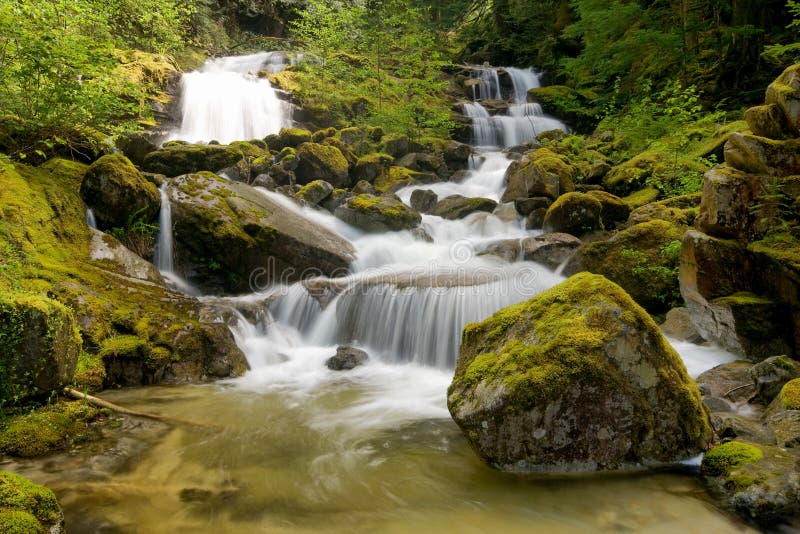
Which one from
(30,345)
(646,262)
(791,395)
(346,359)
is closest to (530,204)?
(646,262)

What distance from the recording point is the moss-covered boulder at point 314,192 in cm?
1261

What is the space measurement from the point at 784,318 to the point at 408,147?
14.0m

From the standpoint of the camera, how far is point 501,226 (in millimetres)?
12203

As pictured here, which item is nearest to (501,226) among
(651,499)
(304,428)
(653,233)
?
(653,233)

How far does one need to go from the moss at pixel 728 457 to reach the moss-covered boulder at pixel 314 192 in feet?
35.7

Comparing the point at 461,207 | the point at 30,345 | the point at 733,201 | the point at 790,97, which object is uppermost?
the point at 790,97

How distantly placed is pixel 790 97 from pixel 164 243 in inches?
426

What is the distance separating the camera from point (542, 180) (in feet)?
40.0

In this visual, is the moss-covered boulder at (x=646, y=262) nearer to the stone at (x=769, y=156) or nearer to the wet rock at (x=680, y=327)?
the wet rock at (x=680, y=327)

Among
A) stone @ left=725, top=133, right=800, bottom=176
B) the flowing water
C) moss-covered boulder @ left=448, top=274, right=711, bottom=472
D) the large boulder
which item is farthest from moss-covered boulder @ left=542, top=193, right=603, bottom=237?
moss-covered boulder @ left=448, top=274, right=711, bottom=472

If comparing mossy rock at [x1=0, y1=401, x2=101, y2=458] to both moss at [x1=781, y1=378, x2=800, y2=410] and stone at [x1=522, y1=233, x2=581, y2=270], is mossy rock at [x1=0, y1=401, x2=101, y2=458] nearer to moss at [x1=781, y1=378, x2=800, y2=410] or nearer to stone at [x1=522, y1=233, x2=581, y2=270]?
moss at [x1=781, y1=378, x2=800, y2=410]

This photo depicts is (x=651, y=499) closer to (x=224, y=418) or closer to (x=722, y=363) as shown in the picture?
(x=722, y=363)

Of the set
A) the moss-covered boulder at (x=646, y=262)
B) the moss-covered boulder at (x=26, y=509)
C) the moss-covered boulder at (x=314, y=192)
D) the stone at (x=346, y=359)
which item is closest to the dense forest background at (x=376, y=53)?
the moss-covered boulder at (x=646, y=262)

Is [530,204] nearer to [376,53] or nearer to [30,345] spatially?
[30,345]
